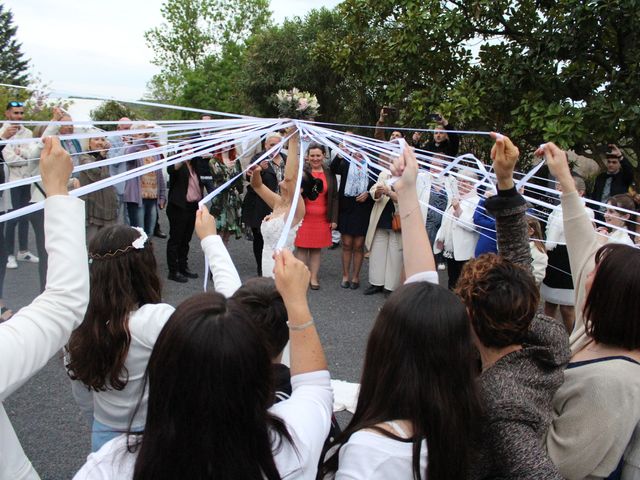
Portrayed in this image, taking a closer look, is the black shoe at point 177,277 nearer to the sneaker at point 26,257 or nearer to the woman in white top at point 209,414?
the sneaker at point 26,257

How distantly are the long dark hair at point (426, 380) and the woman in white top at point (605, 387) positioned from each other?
388 millimetres

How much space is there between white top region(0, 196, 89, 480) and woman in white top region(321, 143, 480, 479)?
0.77 m

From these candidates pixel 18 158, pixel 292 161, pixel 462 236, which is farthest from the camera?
pixel 18 158

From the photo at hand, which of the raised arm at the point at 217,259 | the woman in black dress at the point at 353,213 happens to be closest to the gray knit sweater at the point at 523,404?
the raised arm at the point at 217,259

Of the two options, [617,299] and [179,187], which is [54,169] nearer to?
[617,299]

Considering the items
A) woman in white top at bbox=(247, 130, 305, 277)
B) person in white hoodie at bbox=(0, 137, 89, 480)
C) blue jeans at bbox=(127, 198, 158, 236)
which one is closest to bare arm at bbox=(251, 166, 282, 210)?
woman in white top at bbox=(247, 130, 305, 277)

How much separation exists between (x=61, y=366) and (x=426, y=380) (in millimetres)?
4013

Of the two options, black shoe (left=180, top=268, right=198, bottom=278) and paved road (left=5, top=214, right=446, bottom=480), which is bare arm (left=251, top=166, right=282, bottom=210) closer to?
paved road (left=5, top=214, right=446, bottom=480)

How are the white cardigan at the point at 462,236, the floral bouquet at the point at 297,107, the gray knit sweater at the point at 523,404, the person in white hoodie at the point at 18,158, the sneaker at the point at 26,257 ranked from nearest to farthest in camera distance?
the gray knit sweater at the point at 523,404 → the floral bouquet at the point at 297,107 → the white cardigan at the point at 462,236 → the person in white hoodie at the point at 18,158 → the sneaker at the point at 26,257

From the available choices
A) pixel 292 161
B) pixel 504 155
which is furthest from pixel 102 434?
pixel 292 161

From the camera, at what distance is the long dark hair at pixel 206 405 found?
129 centimetres

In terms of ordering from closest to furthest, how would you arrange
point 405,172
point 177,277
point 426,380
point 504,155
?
point 426,380, point 405,172, point 504,155, point 177,277

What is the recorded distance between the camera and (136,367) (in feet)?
6.95

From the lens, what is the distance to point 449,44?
7453 millimetres
